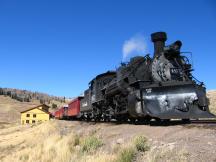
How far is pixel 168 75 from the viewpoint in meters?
14.7

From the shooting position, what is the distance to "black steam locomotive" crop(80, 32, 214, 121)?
13.1 meters

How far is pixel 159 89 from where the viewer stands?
44.2 feet

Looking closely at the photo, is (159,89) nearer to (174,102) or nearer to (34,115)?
(174,102)

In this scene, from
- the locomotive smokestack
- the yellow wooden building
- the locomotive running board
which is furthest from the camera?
the yellow wooden building

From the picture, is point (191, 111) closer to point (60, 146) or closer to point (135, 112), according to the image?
point (135, 112)

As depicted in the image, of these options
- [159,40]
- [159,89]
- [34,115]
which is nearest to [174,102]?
[159,89]

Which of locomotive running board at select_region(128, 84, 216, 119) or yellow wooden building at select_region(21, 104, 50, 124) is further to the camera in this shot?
yellow wooden building at select_region(21, 104, 50, 124)

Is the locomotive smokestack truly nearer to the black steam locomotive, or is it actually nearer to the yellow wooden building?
the black steam locomotive

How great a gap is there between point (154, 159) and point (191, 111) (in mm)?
5859

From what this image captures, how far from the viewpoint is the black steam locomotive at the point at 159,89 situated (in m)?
13.1

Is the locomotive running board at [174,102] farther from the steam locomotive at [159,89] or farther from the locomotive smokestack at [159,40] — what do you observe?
the locomotive smokestack at [159,40]

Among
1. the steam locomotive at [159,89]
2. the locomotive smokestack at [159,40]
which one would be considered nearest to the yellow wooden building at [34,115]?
the steam locomotive at [159,89]

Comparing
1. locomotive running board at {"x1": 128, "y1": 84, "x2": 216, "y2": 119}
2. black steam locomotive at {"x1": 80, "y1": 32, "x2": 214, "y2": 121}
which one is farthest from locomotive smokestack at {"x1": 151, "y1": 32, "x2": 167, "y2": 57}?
locomotive running board at {"x1": 128, "y1": 84, "x2": 216, "y2": 119}

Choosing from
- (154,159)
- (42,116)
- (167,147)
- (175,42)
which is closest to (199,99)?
(175,42)
